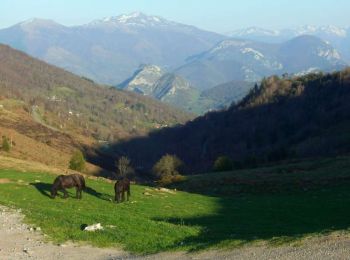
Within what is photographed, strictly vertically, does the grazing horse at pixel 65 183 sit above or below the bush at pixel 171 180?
above

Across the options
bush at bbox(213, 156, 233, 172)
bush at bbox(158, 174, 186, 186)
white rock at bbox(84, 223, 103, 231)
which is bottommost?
bush at bbox(213, 156, 233, 172)

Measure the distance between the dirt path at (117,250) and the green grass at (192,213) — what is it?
0.73m

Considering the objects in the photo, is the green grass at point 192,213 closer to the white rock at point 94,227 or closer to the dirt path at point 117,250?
the white rock at point 94,227

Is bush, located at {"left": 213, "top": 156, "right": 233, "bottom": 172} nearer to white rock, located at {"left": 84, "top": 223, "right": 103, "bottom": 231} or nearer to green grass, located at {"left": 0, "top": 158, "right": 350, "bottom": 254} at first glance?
green grass, located at {"left": 0, "top": 158, "right": 350, "bottom": 254}

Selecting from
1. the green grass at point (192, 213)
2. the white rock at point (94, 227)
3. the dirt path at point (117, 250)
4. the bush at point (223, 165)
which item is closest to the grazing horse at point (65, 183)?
the green grass at point (192, 213)

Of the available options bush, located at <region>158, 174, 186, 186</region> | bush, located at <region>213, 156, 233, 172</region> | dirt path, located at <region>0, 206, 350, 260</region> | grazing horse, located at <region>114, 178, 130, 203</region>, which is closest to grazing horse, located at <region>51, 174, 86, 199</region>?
grazing horse, located at <region>114, 178, 130, 203</region>

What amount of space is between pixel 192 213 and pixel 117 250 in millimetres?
14010

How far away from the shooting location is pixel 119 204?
1396 inches

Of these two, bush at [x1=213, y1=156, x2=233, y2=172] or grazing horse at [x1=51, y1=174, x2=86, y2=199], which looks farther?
bush at [x1=213, y1=156, x2=233, y2=172]

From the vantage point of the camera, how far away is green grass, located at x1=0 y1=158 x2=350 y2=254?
2272cm

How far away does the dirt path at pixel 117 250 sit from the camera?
1766 centimetres

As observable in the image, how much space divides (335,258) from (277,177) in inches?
1649

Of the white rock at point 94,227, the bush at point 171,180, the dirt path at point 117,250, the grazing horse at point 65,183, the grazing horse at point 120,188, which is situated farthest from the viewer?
the bush at point 171,180

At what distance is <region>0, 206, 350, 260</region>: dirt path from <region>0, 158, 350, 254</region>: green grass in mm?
728
